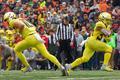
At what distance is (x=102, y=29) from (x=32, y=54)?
7.13m

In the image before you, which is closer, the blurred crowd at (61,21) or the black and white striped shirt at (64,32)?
the black and white striped shirt at (64,32)

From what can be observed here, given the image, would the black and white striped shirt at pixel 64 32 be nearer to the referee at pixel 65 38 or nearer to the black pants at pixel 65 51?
the referee at pixel 65 38

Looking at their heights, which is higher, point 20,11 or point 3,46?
point 20,11

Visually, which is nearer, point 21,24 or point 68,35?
point 21,24

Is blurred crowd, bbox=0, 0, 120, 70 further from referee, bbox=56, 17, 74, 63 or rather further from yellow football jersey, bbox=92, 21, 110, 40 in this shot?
yellow football jersey, bbox=92, 21, 110, 40

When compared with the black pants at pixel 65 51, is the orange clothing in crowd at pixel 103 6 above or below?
above

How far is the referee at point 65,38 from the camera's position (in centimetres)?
2086

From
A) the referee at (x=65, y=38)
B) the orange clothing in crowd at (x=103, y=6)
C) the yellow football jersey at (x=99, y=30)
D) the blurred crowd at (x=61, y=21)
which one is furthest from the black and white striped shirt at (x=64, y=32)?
the yellow football jersey at (x=99, y=30)

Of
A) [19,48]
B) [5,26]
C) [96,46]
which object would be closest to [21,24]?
[19,48]

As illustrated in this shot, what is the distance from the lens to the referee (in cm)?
2086

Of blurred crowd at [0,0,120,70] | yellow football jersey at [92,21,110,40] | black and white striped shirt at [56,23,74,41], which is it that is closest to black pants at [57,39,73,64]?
blurred crowd at [0,0,120,70]

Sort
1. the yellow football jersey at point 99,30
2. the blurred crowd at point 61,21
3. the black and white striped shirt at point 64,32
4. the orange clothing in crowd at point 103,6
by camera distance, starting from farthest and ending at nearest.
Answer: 1. the orange clothing in crowd at point 103,6
2. the blurred crowd at point 61,21
3. the black and white striped shirt at point 64,32
4. the yellow football jersey at point 99,30

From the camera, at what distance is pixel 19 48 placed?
1485 cm

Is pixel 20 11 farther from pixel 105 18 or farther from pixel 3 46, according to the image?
pixel 105 18
